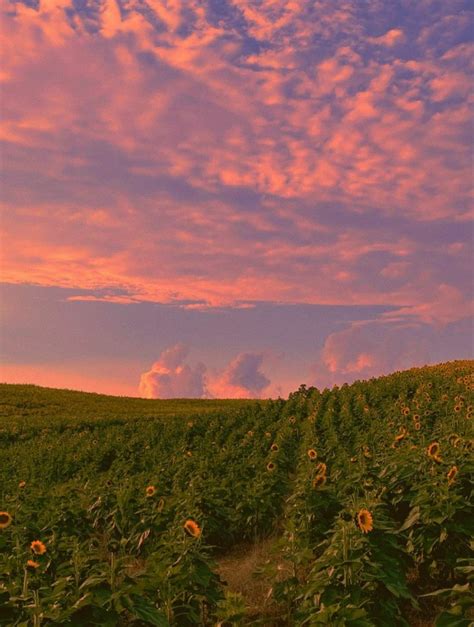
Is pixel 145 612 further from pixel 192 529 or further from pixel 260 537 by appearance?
pixel 260 537

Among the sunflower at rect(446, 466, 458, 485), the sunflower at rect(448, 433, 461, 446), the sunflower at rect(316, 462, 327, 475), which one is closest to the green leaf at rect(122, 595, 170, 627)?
the sunflower at rect(446, 466, 458, 485)

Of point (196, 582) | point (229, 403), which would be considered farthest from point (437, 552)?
point (229, 403)

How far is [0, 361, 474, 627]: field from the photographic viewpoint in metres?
5.66

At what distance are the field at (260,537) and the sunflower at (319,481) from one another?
36 mm

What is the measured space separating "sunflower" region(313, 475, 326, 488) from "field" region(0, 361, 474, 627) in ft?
0.12

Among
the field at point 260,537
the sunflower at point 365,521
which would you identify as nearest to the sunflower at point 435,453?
the field at point 260,537

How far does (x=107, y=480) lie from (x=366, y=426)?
31.1ft

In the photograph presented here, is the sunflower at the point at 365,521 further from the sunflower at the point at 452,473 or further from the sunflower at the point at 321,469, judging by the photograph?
the sunflower at the point at 321,469

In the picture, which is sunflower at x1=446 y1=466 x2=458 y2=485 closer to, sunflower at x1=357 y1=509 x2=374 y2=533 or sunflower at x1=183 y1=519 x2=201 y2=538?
sunflower at x1=357 y1=509 x2=374 y2=533

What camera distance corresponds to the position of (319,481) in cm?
889

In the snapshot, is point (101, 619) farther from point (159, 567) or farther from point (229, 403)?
point (229, 403)

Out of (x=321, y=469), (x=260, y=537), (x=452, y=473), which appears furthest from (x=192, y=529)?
(x=260, y=537)

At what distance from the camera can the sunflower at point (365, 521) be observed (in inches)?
248

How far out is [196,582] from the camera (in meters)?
6.85
